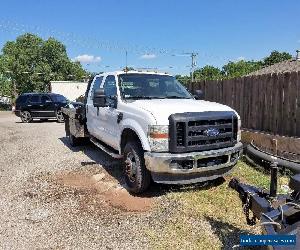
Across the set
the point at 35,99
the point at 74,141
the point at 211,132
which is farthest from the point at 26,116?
the point at 211,132

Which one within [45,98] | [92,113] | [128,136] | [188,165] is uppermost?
[45,98]

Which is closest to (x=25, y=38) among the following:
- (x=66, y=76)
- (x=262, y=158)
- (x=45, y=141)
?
(x=66, y=76)

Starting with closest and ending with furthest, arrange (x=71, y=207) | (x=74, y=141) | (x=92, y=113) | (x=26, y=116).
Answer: (x=71, y=207)
(x=92, y=113)
(x=74, y=141)
(x=26, y=116)

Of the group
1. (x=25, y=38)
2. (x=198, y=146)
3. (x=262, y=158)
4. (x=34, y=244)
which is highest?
(x=25, y=38)

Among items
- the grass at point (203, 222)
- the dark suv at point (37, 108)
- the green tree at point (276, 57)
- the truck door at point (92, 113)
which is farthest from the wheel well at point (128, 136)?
the green tree at point (276, 57)

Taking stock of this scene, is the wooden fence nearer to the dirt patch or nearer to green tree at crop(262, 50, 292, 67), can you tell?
the dirt patch

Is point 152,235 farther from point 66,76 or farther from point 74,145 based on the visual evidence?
point 66,76

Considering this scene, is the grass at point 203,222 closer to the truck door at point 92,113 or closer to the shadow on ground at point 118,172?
the shadow on ground at point 118,172

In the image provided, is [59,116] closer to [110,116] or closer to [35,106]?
[35,106]

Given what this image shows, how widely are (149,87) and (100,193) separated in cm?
234

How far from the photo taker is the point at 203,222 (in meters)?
5.00

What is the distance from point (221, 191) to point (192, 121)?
1.50 meters

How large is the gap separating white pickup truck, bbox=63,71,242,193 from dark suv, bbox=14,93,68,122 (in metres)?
16.7

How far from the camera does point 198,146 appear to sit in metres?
5.68
